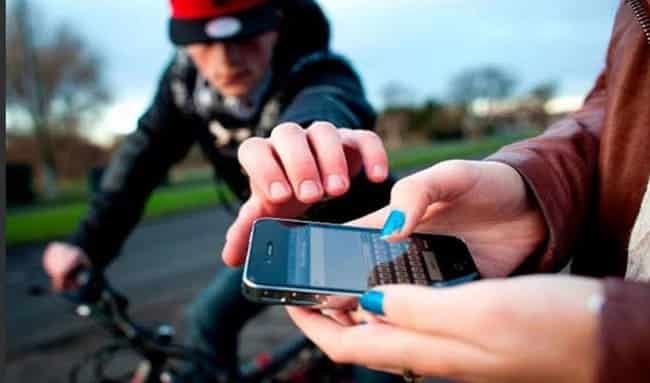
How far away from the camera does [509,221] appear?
0.96m

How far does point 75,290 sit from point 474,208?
1353 millimetres

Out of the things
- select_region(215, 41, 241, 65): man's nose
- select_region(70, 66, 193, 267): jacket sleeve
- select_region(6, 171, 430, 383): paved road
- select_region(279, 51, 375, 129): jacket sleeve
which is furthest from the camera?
select_region(6, 171, 430, 383): paved road

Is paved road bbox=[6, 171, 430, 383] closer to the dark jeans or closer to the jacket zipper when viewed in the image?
the dark jeans

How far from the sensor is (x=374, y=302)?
0.64 m

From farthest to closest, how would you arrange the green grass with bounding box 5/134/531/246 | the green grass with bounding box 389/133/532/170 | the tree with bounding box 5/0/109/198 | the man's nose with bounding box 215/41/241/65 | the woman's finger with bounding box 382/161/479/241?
the tree with bounding box 5/0/109/198 → the green grass with bounding box 5/134/531/246 → the man's nose with bounding box 215/41/241/65 → the green grass with bounding box 389/133/532/170 → the woman's finger with bounding box 382/161/479/241

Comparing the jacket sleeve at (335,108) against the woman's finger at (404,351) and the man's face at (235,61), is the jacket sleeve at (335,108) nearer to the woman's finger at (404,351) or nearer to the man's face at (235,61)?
the man's face at (235,61)

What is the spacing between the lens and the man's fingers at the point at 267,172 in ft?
2.80

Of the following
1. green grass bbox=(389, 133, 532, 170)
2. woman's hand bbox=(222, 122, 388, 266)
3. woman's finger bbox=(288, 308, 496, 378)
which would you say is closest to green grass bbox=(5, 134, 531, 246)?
green grass bbox=(389, 133, 532, 170)

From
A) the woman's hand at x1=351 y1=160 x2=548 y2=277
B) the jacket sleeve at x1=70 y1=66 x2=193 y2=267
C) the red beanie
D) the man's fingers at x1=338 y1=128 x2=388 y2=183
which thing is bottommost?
the jacket sleeve at x1=70 y1=66 x2=193 y2=267

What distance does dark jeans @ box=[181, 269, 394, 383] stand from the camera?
6.16 ft

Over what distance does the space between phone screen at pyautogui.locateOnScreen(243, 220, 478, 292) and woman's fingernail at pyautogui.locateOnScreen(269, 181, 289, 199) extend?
0.11m

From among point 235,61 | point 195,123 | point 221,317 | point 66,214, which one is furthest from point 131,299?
point 66,214

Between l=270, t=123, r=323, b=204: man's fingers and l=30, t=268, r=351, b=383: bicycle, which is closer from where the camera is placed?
l=270, t=123, r=323, b=204: man's fingers

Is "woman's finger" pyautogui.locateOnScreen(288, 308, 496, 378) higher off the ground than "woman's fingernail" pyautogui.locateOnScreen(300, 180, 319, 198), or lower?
lower
